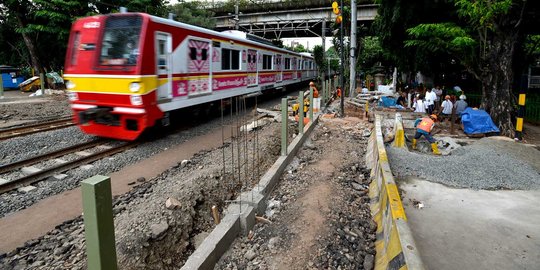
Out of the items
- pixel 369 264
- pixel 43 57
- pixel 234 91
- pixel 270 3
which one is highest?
pixel 270 3

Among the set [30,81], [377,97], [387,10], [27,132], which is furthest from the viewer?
[30,81]

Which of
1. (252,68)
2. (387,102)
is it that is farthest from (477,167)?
(387,102)

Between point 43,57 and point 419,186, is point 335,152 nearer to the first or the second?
point 419,186

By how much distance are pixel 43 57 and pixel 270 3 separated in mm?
18469

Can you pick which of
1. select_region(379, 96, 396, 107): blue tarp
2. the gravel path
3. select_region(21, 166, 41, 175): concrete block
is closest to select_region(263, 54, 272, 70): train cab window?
select_region(379, 96, 396, 107): blue tarp

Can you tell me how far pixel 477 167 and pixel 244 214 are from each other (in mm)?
4673

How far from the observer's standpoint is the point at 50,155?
22.7 ft

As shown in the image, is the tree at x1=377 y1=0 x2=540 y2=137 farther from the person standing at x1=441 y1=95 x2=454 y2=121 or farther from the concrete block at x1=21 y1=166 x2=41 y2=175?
the concrete block at x1=21 y1=166 x2=41 y2=175

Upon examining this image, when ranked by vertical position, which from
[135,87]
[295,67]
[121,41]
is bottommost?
[135,87]

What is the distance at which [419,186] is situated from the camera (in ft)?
18.4

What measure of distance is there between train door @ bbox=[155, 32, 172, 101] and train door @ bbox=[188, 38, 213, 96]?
2.91 feet

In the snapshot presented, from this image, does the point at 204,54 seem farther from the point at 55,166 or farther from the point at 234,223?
the point at 234,223

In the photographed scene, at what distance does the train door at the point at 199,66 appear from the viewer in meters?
9.05

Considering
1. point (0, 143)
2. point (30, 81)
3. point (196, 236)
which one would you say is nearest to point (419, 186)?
point (196, 236)
